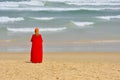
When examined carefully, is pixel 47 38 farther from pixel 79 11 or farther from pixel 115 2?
pixel 115 2

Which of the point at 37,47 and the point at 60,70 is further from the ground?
the point at 37,47

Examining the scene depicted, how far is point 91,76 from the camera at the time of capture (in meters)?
10.5

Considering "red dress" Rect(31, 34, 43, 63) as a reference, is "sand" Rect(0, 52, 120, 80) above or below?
below

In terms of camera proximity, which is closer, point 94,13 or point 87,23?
point 87,23

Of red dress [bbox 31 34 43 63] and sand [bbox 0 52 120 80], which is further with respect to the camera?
red dress [bbox 31 34 43 63]

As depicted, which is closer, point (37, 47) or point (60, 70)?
point (60, 70)

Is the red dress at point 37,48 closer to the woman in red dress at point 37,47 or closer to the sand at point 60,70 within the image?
the woman in red dress at point 37,47

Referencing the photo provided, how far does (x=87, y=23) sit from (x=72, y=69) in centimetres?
1371

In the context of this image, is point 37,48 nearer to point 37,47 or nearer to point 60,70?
point 37,47

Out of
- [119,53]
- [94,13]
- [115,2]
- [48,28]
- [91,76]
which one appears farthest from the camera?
[115,2]

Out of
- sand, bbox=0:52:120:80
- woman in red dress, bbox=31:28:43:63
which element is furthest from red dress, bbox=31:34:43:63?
sand, bbox=0:52:120:80

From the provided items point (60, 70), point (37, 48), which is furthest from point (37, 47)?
point (60, 70)

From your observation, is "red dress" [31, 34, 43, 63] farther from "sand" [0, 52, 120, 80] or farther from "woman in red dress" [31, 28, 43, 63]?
"sand" [0, 52, 120, 80]

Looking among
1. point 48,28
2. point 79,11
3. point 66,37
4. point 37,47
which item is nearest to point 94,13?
point 79,11
